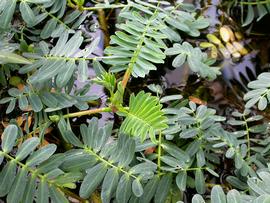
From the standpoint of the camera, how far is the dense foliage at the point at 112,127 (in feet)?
4.66

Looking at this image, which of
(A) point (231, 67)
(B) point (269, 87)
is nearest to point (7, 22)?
(B) point (269, 87)

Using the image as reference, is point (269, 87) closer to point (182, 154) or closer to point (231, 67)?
point (182, 154)

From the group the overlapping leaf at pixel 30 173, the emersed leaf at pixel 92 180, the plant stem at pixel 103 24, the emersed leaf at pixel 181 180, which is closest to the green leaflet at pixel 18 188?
the overlapping leaf at pixel 30 173

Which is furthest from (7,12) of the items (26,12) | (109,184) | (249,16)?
(249,16)

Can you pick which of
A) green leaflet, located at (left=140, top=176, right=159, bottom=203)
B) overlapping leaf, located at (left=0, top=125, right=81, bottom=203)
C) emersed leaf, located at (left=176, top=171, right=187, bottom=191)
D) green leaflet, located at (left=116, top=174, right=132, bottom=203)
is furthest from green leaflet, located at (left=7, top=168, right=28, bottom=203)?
emersed leaf, located at (left=176, top=171, right=187, bottom=191)

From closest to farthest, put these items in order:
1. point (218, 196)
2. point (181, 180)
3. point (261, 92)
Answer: point (218, 196) → point (181, 180) → point (261, 92)

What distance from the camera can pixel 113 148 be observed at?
4.90 ft

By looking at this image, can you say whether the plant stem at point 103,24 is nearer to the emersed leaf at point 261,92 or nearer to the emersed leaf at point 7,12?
the emersed leaf at point 7,12

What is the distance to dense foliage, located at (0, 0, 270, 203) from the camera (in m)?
1.42

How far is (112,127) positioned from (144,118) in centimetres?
23

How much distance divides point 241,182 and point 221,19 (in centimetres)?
98

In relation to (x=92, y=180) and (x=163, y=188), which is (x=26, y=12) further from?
(x=163, y=188)

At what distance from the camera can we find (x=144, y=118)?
55.6 inches

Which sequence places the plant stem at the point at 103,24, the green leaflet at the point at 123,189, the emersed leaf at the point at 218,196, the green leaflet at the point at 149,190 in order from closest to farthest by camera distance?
1. the emersed leaf at the point at 218,196
2. the green leaflet at the point at 123,189
3. the green leaflet at the point at 149,190
4. the plant stem at the point at 103,24
